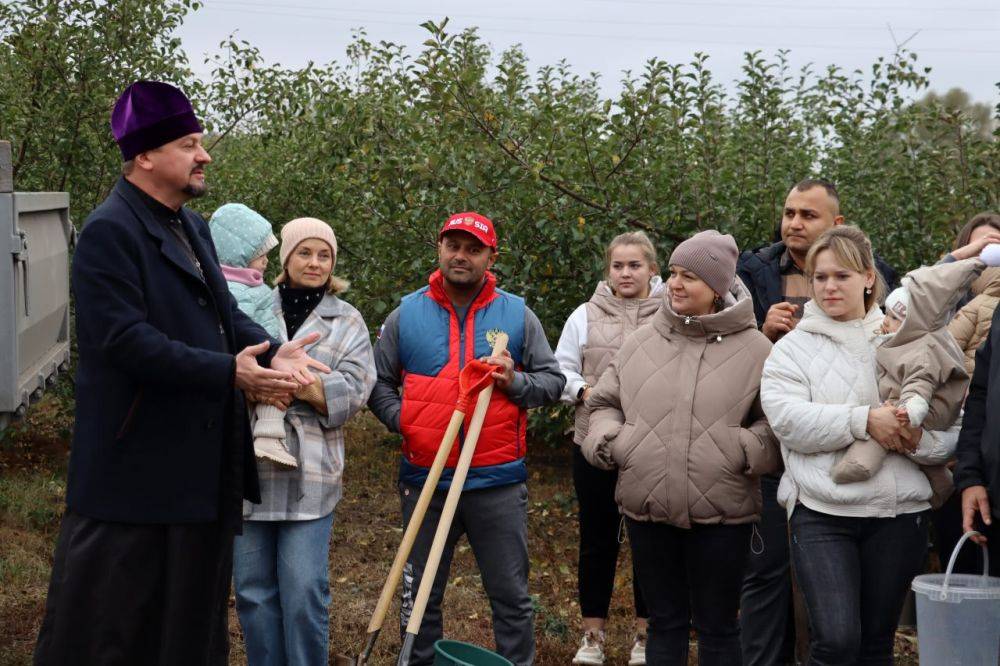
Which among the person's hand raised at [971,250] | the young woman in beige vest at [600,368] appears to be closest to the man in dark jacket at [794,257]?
the young woman in beige vest at [600,368]

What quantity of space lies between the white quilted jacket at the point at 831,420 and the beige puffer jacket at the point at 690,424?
0.15 meters

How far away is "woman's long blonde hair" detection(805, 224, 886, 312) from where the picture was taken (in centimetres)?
400

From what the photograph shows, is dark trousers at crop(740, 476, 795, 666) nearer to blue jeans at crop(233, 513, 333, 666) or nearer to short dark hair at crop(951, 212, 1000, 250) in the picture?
short dark hair at crop(951, 212, 1000, 250)

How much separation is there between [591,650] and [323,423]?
194 centimetres

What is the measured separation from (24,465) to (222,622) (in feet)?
20.6

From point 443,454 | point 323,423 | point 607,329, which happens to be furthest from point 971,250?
point 323,423

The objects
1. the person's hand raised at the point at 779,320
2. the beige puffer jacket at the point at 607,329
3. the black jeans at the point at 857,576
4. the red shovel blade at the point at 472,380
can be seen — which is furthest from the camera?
the beige puffer jacket at the point at 607,329

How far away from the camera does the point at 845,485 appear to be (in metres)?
3.81

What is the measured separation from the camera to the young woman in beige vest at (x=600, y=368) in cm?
518

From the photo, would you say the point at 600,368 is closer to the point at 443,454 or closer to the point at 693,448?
the point at 693,448

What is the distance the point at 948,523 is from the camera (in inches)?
187

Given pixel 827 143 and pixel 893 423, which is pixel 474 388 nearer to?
pixel 893 423

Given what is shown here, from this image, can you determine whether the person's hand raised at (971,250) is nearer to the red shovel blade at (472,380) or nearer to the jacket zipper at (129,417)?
the red shovel blade at (472,380)

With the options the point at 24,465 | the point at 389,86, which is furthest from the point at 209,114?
the point at 24,465
